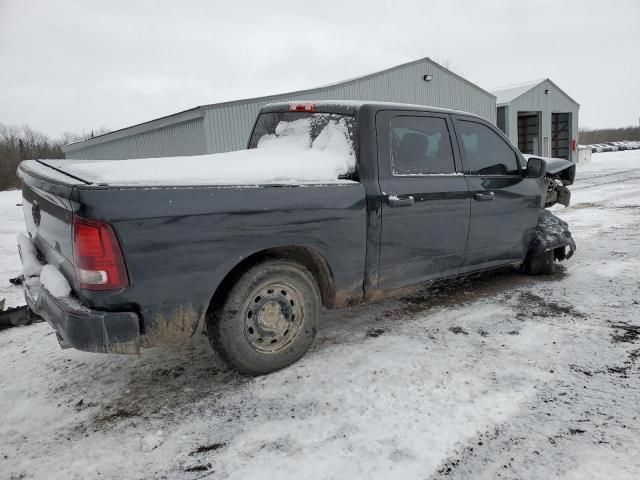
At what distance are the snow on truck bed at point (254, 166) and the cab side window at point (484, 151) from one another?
124 cm

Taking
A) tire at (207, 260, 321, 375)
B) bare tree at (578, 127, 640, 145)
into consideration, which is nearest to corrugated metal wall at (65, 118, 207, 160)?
tire at (207, 260, 321, 375)

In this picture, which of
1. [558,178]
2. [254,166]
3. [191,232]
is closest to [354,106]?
[254,166]

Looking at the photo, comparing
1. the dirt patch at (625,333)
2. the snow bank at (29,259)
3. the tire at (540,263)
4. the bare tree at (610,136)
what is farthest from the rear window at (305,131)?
the bare tree at (610,136)

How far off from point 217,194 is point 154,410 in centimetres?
130

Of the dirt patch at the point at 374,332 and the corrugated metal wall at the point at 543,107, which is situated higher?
the corrugated metal wall at the point at 543,107

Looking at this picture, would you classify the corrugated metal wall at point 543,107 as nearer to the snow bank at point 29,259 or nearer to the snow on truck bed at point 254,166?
the snow on truck bed at point 254,166

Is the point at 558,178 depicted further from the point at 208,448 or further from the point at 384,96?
the point at 384,96

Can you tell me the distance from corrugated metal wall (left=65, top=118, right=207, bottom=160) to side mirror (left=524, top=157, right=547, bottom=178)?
11661mm

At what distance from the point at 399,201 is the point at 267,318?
1263mm

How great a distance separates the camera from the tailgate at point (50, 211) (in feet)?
7.63

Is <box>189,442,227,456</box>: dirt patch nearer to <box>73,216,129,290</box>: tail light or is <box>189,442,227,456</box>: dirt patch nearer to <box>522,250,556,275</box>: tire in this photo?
<box>73,216,129,290</box>: tail light

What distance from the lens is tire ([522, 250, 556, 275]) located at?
15.8ft

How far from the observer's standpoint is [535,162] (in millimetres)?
4332

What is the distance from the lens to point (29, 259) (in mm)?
3000
